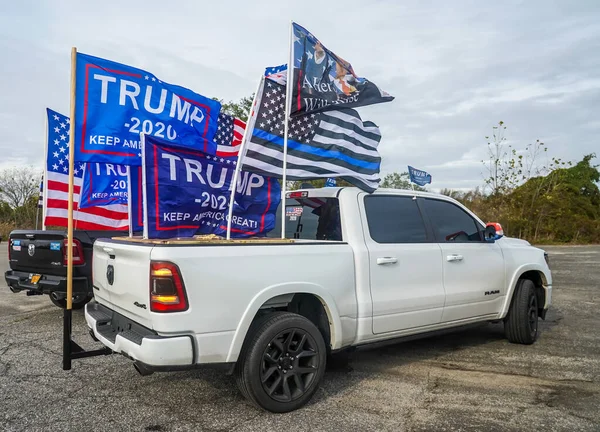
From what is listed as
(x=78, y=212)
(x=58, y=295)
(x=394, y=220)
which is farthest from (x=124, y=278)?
(x=78, y=212)

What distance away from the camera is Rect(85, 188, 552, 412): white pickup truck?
11.1ft

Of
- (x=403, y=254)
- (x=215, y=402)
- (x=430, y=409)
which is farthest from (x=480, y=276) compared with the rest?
(x=215, y=402)

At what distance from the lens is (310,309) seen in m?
4.27

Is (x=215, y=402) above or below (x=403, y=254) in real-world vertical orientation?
below

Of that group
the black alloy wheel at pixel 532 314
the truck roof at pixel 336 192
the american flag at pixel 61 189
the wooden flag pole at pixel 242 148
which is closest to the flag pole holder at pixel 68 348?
the wooden flag pole at pixel 242 148

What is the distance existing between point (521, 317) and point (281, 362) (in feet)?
11.2

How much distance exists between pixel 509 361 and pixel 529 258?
4.69 feet

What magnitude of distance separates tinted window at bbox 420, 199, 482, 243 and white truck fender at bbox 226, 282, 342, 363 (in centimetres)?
166

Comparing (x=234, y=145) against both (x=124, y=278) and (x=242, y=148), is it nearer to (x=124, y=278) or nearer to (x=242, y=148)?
(x=242, y=148)

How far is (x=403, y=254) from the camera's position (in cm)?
463

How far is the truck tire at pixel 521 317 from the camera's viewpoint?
5.80 metres

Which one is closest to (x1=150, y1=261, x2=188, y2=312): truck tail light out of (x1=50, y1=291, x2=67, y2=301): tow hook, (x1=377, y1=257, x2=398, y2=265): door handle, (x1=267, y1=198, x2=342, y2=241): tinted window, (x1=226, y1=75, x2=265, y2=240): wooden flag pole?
(x1=226, y1=75, x2=265, y2=240): wooden flag pole

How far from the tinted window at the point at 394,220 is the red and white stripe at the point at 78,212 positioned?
3670 mm

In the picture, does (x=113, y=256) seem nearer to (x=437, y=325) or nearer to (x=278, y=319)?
(x=278, y=319)
